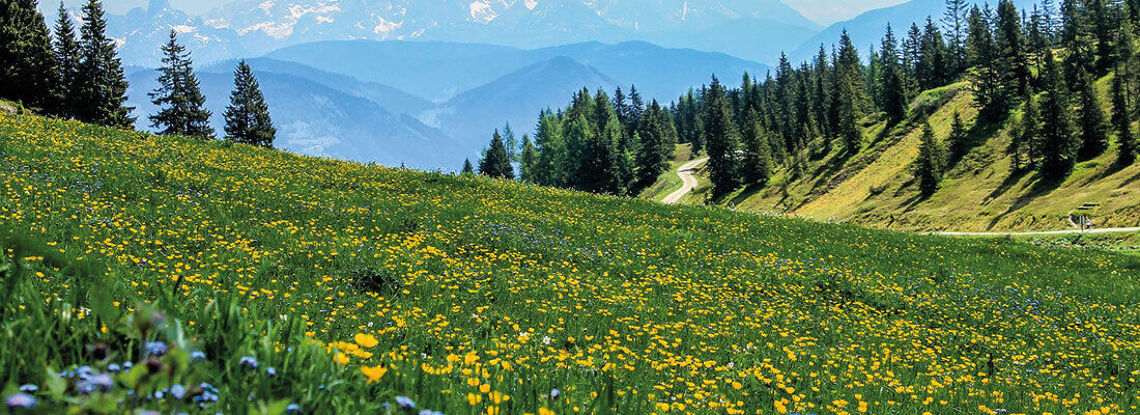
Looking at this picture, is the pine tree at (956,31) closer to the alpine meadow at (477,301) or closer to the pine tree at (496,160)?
the pine tree at (496,160)

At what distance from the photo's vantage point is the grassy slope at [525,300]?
3764 mm

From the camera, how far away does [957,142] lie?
3698 inches

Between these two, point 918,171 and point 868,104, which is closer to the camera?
point 918,171

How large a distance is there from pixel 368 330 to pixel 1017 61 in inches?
4846

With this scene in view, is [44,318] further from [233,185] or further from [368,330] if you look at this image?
[233,185]

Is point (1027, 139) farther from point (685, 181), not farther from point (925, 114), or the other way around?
point (685, 181)

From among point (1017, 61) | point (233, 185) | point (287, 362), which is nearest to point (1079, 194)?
point (1017, 61)

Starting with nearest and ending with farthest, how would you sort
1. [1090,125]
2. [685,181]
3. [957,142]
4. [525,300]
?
[525,300] < [1090,125] < [957,142] < [685,181]

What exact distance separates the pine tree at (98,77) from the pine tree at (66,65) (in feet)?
1.46

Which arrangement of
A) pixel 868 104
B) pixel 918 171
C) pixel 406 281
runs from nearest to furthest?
pixel 406 281, pixel 918 171, pixel 868 104

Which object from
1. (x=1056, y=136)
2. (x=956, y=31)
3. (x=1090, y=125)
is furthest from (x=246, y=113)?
(x=956, y=31)

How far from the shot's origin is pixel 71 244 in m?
8.16

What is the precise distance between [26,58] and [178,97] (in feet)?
64.5

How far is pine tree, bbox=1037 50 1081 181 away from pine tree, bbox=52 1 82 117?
101897mm
